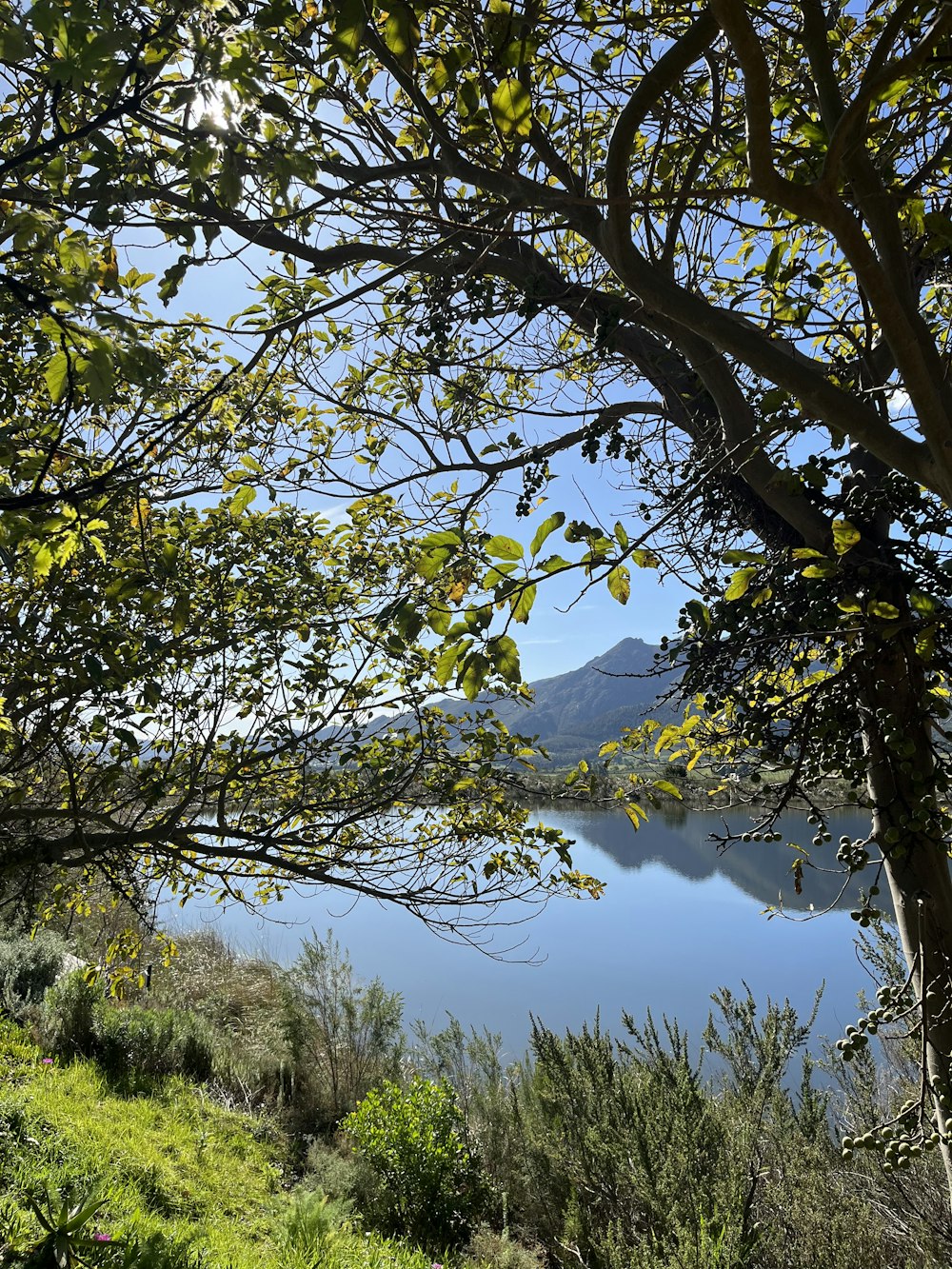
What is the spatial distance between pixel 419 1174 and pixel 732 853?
16.4 meters

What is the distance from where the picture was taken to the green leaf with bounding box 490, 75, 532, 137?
1291 millimetres

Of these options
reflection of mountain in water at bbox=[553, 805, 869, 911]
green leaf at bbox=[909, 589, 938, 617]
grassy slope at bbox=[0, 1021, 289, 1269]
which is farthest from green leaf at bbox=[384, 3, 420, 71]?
reflection of mountain in water at bbox=[553, 805, 869, 911]

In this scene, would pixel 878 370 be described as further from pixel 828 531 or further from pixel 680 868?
pixel 680 868

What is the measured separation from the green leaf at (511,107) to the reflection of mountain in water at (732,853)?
868 centimetres

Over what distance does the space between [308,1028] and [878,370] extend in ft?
24.8

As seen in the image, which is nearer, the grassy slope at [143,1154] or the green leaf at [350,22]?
the green leaf at [350,22]

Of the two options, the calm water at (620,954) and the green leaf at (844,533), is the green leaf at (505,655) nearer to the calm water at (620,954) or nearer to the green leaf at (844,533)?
the green leaf at (844,533)

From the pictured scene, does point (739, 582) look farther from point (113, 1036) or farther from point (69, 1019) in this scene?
point (69, 1019)

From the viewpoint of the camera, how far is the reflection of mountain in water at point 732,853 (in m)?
12.1

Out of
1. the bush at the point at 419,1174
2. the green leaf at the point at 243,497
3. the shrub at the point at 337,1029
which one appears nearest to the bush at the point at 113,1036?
the shrub at the point at 337,1029

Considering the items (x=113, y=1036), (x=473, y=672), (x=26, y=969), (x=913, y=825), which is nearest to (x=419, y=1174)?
(x=113, y=1036)

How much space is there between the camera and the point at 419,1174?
15.0ft

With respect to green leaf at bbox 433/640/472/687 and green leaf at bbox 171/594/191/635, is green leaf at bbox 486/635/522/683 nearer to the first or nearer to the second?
green leaf at bbox 433/640/472/687

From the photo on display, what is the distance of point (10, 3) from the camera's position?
1.58 m
